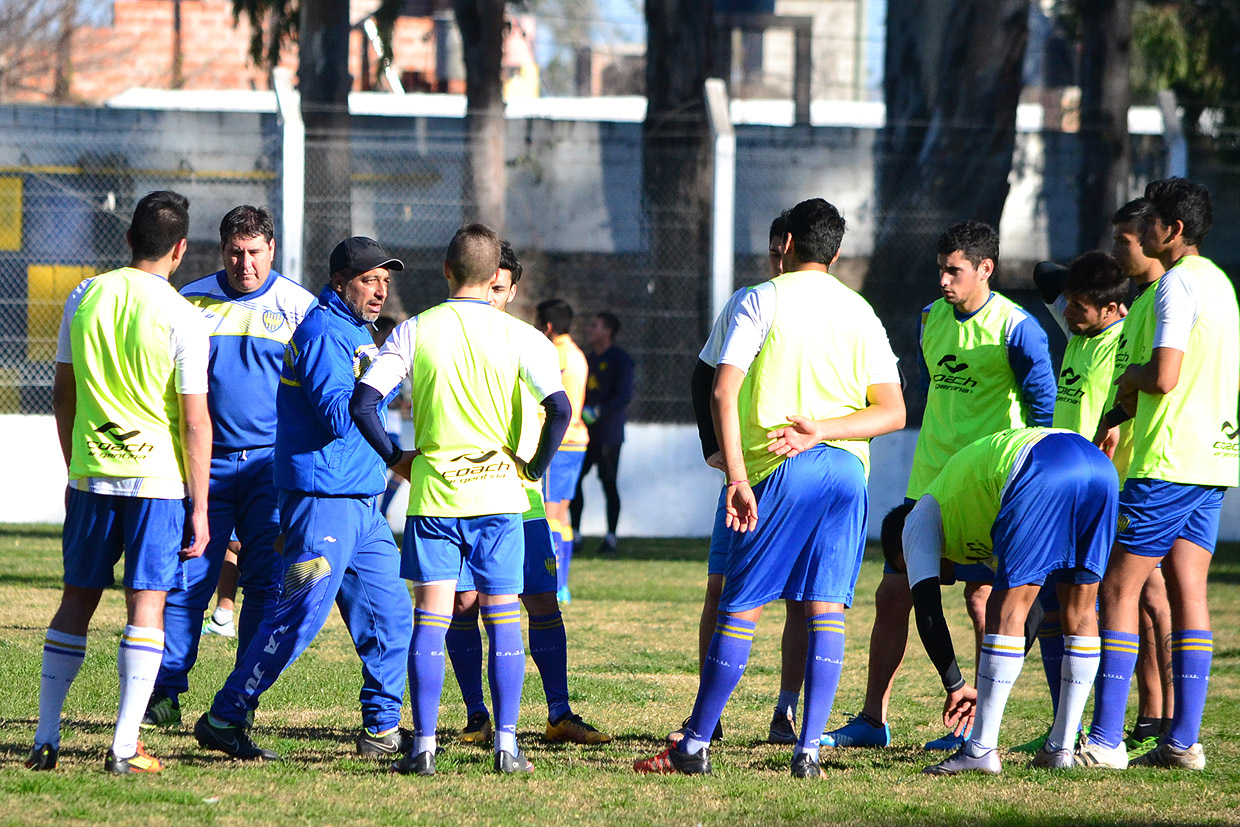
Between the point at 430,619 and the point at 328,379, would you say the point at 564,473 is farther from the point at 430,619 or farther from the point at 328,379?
the point at 430,619

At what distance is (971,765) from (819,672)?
67 cm

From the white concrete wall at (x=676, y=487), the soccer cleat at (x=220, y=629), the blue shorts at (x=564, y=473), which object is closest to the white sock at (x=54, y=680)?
the soccer cleat at (x=220, y=629)

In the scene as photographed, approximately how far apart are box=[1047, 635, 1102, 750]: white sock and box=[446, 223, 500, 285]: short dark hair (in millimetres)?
2474

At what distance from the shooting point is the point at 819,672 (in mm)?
5055

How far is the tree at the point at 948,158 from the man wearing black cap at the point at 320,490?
9660mm

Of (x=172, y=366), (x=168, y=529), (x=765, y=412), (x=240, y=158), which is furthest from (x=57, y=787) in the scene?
(x=240, y=158)

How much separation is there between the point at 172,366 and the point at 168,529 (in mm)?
556

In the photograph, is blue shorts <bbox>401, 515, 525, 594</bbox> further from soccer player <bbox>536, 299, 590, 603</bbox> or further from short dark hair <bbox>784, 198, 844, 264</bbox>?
soccer player <bbox>536, 299, 590, 603</bbox>

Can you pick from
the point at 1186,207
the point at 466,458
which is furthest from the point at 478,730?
the point at 1186,207

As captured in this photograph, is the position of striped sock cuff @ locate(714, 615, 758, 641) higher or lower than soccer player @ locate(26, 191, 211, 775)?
lower

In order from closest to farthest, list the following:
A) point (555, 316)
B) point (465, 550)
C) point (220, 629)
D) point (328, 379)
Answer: point (465, 550) → point (328, 379) → point (220, 629) → point (555, 316)

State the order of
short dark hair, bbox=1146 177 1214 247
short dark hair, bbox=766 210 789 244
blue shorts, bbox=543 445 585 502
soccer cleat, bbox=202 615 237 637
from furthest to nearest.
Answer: blue shorts, bbox=543 445 585 502 < soccer cleat, bbox=202 615 237 637 < short dark hair, bbox=1146 177 1214 247 < short dark hair, bbox=766 210 789 244

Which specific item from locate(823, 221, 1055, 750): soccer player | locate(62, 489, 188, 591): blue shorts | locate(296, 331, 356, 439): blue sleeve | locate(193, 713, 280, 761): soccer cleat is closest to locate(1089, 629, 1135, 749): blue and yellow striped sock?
locate(823, 221, 1055, 750): soccer player

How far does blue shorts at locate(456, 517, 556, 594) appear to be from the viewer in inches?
230
